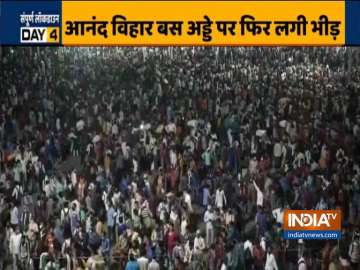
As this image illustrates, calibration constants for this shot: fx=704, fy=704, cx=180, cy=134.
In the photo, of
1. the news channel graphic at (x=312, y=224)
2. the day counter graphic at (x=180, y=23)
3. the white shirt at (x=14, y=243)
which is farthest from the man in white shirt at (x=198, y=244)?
the day counter graphic at (x=180, y=23)

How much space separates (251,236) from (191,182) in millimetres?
827

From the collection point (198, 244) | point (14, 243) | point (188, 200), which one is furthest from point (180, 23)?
point (14, 243)

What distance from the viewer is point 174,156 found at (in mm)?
7422

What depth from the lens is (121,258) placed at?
7.14 meters

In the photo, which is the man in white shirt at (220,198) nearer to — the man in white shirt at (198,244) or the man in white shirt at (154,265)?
the man in white shirt at (198,244)

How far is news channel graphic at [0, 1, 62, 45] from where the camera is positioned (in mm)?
7148

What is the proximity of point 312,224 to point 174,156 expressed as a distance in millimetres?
1588

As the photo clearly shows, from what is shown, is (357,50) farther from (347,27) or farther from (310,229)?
(310,229)

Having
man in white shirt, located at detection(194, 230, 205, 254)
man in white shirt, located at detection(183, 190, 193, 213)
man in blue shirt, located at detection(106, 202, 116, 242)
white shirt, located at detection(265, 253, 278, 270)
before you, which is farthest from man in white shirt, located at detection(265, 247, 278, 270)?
man in blue shirt, located at detection(106, 202, 116, 242)

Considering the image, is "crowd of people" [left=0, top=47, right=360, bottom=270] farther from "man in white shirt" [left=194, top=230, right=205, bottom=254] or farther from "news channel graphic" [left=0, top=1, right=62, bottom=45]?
"news channel graphic" [left=0, top=1, right=62, bottom=45]

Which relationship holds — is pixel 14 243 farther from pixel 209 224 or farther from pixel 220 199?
pixel 220 199

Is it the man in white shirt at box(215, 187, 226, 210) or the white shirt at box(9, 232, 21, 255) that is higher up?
the man in white shirt at box(215, 187, 226, 210)

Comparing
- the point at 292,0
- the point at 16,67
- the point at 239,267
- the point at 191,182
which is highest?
the point at 292,0

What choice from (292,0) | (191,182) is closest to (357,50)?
(292,0)
